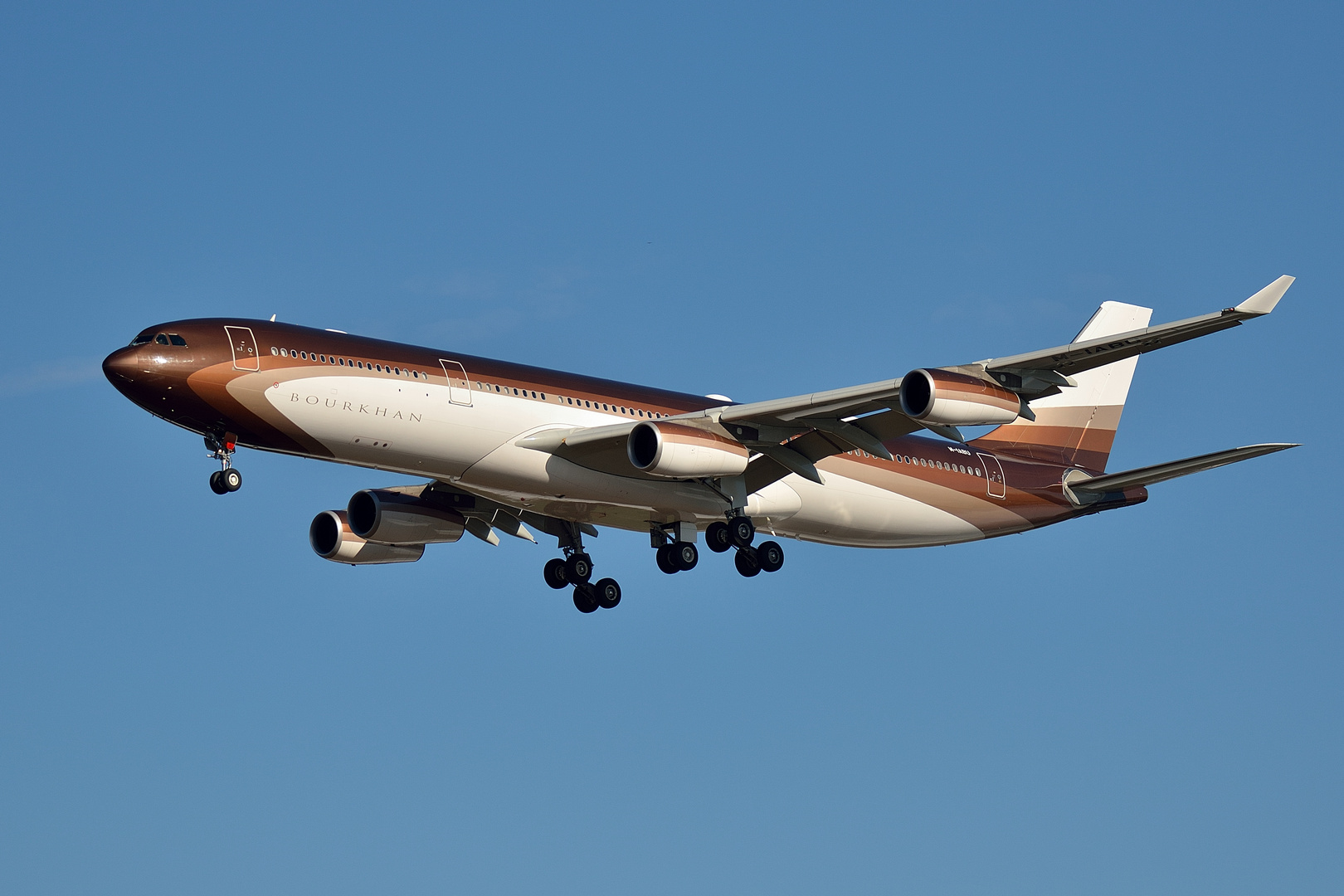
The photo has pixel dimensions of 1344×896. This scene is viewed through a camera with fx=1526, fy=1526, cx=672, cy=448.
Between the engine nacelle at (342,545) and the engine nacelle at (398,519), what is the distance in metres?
0.25

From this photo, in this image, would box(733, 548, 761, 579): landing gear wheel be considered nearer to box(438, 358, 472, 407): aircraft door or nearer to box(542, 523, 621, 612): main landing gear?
box(542, 523, 621, 612): main landing gear

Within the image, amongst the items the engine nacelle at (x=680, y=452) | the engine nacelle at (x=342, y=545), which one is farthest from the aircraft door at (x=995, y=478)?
the engine nacelle at (x=342, y=545)

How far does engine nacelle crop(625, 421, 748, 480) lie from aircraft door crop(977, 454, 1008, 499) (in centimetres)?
987

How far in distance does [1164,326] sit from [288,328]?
18.8m

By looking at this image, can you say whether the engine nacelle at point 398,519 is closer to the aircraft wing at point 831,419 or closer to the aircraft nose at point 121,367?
the aircraft wing at point 831,419

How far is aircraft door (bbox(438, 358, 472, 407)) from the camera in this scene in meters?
34.8

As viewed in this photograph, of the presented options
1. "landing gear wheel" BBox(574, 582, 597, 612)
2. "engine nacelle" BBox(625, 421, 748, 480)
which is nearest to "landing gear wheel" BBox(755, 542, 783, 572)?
"engine nacelle" BBox(625, 421, 748, 480)

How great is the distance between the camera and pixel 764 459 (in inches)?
1517

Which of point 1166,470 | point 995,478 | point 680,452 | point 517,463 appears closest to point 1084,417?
point 995,478

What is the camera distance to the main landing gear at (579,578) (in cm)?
4212

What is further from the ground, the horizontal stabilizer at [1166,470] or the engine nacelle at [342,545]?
the horizontal stabilizer at [1166,470]

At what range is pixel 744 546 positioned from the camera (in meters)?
38.7

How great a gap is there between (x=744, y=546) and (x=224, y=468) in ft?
42.5

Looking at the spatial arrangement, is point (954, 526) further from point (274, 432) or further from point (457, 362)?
point (274, 432)
